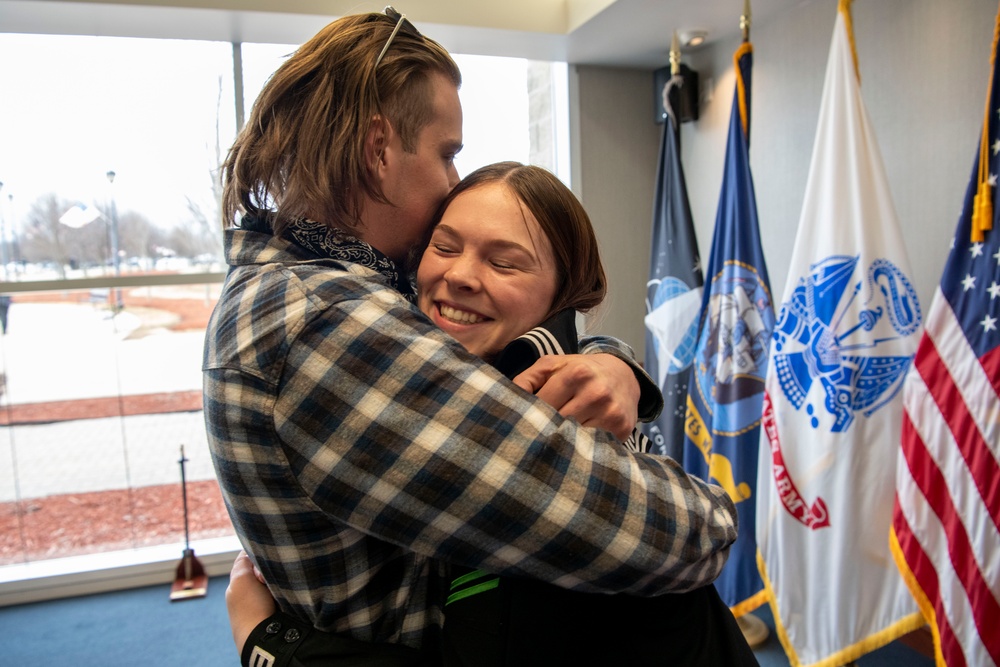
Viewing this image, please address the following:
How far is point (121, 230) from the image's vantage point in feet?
11.7

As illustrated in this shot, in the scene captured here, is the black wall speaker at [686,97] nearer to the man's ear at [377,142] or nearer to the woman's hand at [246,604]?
the man's ear at [377,142]

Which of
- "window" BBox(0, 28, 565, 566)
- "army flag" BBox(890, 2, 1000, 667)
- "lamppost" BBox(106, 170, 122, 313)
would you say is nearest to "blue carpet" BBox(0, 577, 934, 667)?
"window" BBox(0, 28, 565, 566)

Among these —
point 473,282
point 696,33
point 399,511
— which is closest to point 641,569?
point 399,511

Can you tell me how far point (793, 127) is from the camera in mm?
3010

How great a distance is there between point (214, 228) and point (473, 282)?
3.10 metres

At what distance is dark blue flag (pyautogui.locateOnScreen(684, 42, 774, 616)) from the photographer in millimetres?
2750

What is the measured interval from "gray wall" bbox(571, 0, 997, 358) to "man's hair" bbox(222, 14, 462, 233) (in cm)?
211

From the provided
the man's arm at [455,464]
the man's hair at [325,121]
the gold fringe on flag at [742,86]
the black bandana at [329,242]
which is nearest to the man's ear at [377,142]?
the man's hair at [325,121]

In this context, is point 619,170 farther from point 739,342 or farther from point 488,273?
point 488,273

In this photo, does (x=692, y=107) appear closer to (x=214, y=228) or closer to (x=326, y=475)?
(x=214, y=228)

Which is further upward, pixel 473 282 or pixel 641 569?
pixel 473 282

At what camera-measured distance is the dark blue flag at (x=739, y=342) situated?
2750mm

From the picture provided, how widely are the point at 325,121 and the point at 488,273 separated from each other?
0.29 m

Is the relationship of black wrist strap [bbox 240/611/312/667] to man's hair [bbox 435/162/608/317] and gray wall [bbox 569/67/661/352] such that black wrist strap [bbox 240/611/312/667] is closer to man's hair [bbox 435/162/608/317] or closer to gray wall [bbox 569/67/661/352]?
man's hair [bbox 435/162/608/317]
